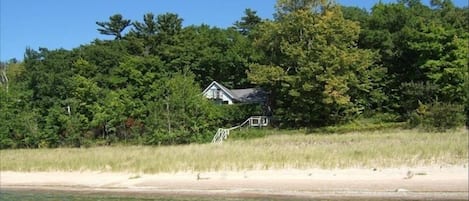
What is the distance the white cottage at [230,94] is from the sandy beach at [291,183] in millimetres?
36386

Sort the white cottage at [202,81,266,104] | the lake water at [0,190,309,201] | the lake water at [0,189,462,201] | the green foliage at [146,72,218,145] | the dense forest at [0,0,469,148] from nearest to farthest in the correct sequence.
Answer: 1. the lake water at [0,189,462,201]
2. the lake water at [0,190,309,201]
3. the green foliage at [146,72,218,145]
4. the dense forest at [0,0,469,148]
5. the white cottage at [202,81,266,104]

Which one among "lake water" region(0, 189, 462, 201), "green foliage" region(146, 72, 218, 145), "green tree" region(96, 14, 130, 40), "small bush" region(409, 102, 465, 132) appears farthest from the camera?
"green tree" region(96, 14, 130, 40)

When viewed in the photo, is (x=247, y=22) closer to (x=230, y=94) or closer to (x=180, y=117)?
(x=230, y=94)

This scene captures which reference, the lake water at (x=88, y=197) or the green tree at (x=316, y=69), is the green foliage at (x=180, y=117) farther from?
the lake water at (x=88, y=197)

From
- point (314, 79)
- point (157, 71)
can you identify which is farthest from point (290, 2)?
point (157, 71)

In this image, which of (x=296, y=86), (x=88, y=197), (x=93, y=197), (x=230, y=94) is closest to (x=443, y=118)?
(x=296, y=86)

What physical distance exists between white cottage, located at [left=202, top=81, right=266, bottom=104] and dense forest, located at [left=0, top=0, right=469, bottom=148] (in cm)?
393

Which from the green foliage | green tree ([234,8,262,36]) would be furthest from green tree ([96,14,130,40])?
the green foliage

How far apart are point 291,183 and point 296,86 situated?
31651mm

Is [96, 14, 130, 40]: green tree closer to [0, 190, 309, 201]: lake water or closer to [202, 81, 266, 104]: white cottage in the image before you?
[202, 81, 266, 104]: white cottage

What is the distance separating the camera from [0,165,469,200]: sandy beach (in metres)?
21.3

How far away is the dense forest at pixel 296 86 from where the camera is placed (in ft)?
167

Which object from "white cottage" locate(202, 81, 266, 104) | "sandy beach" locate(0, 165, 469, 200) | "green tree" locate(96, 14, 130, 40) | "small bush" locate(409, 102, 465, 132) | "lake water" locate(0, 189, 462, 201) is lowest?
"lake water" locate(0, 189, 462, 201)

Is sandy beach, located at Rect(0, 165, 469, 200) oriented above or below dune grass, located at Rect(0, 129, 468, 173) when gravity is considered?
below
